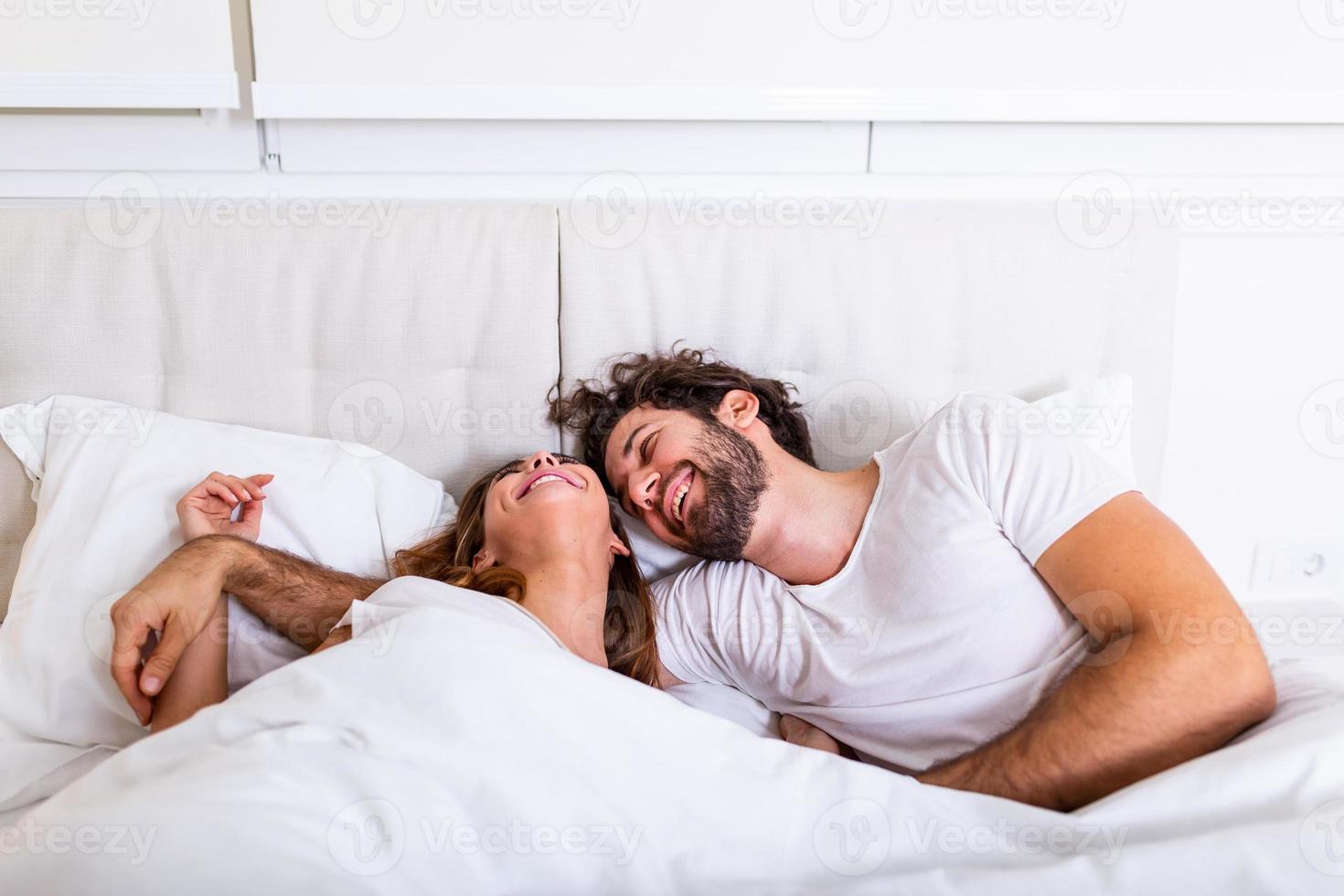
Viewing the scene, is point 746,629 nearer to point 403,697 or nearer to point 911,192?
point 403,697

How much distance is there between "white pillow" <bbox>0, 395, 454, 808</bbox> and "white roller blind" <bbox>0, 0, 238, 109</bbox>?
1.73 ft

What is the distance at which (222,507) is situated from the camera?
1511mm

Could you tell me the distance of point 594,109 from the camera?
1754 millimetres

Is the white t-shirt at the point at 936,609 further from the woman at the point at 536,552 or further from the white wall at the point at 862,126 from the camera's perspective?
the white wall at the point at 862,126

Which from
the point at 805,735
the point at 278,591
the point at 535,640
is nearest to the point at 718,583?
the point at 805,735

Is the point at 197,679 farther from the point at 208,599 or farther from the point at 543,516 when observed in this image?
the point at 543,516

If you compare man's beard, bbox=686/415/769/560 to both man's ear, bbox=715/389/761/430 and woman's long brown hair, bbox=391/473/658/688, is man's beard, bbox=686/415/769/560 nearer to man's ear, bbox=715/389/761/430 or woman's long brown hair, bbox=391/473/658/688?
man's ear, bbox=715/389/761/430

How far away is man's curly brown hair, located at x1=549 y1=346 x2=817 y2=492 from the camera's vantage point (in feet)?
5.35

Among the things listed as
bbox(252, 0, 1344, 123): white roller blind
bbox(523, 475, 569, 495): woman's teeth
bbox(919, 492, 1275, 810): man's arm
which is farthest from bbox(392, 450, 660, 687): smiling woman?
bbox(252, 0, 1344, 123): white roller blind

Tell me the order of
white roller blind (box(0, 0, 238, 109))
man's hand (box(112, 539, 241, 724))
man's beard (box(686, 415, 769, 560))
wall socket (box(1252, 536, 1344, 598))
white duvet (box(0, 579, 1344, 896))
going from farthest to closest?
wall socket (box(1252, 536, 1344, 598))
white roller blind (box(0, 0, 238, 109))
man's beard (box(686, 415, 769, 560))
man's hand (box(112, 539, 241, 724))
white duvet (box(0, 579, 1344, 896))

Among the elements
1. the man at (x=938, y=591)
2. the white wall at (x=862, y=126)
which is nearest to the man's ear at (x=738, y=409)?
the man at (x=938, y=591)

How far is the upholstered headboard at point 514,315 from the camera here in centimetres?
159

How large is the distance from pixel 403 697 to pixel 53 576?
0.69 m

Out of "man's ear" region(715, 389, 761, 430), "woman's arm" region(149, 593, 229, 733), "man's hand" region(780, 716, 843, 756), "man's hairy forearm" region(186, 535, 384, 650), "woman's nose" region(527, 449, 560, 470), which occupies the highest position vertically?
"man's ear" region(715, 389, 761, 430)
